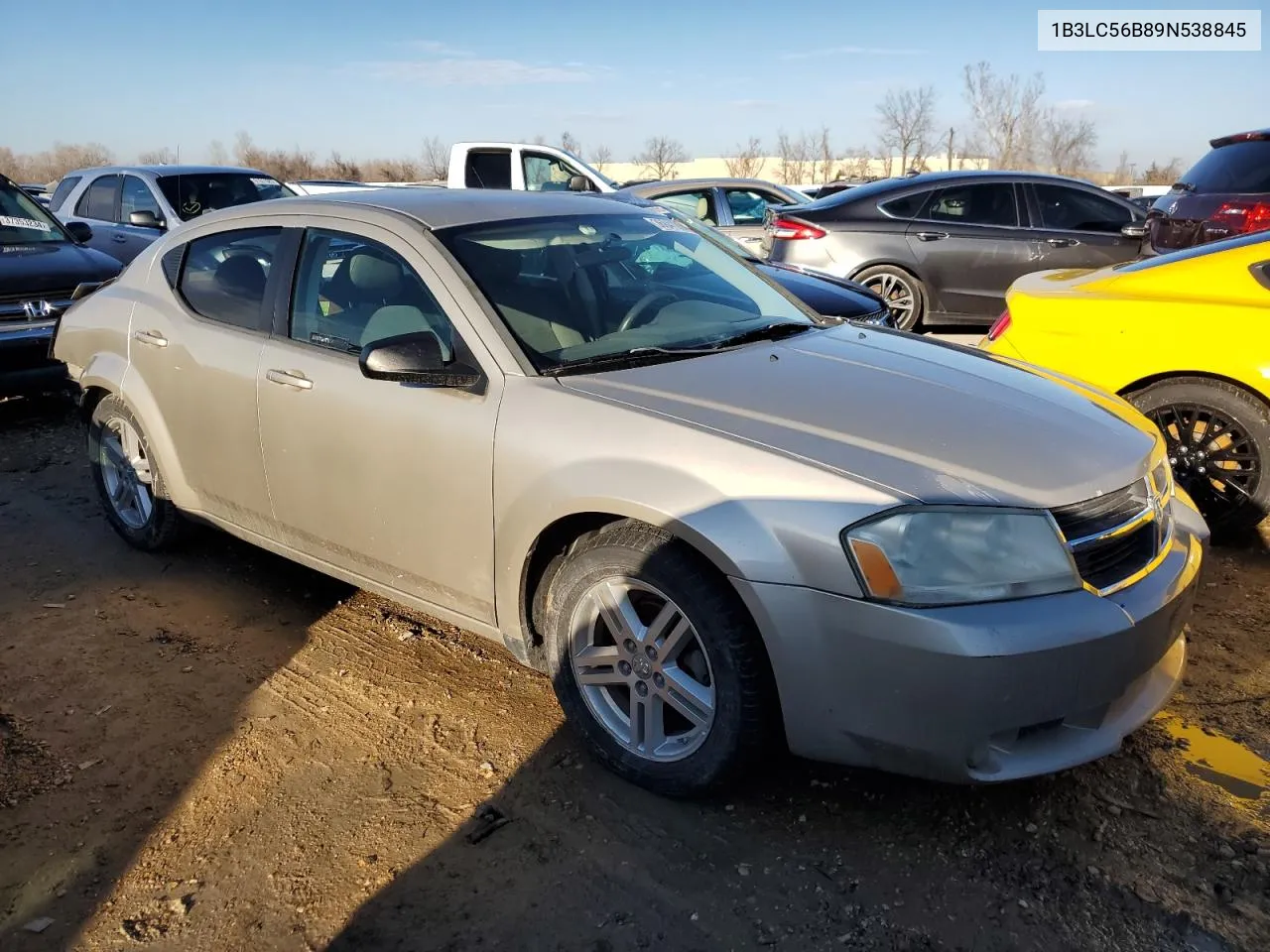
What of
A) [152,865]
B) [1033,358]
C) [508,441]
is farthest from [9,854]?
[1033,358]

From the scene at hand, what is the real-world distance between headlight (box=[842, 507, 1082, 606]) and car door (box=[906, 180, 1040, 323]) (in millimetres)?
7272

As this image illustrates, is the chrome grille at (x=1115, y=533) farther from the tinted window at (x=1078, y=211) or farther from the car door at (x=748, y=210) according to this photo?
the car door at (x=748, y=210)

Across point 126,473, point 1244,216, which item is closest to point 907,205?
point 1244,216

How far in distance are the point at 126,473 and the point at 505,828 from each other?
10.0ft

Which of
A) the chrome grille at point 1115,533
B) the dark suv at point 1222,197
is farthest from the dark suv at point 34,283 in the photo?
the dark suv at point 1222,197

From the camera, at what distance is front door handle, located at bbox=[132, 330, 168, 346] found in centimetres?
427

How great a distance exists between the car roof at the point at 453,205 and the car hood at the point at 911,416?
99 centimetres

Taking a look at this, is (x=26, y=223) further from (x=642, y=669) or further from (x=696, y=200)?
(x=642, y=669)

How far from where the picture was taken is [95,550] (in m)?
4.91

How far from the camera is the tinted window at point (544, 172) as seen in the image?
13094 mm

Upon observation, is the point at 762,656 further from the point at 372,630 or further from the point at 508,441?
the point at 372,630

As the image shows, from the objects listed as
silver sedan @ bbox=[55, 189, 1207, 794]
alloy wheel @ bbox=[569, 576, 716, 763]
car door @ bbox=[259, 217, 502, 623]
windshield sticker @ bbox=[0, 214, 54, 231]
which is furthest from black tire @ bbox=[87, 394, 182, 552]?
windshield sticker @ bbox=[0, 214, 54, 231]

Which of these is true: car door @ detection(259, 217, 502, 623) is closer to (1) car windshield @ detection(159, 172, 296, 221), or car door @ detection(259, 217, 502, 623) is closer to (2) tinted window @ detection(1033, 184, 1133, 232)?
(2) tinted window @ detection(1033, 184, 1133, 232)

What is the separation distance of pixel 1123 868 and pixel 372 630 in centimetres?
281
